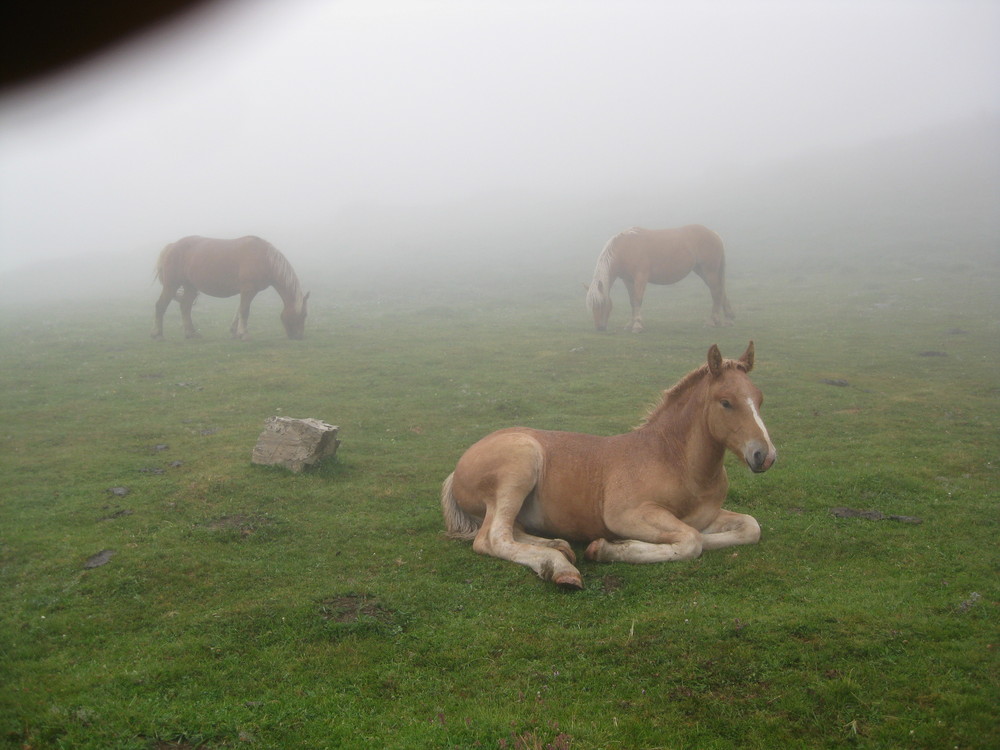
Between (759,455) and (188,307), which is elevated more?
(188,307)

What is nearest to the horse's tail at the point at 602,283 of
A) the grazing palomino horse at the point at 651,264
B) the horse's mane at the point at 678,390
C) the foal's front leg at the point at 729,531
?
the grazing palomino horse at the point at 651,264

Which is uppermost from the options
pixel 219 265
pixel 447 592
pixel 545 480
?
pixel 219 265

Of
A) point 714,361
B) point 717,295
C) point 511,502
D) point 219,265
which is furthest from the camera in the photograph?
point 717,295

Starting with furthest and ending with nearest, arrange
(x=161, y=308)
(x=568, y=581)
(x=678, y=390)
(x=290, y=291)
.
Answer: (x=161, y=308)
(x=290, y=291)
(x=678, y=390)
(x=568, y=581)

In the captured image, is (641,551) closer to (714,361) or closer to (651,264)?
(714,361)

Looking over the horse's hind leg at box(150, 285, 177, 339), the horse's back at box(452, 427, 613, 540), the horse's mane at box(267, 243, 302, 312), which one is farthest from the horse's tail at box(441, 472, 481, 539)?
the horse's hind leg at box(150, 285, 177, 339)

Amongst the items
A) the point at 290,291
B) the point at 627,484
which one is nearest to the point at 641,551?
the point at 627,484

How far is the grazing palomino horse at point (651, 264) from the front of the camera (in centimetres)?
2509

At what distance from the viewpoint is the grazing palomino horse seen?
82.3 feet

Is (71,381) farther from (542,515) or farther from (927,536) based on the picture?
(927,536)

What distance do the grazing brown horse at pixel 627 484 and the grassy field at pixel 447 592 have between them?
273mm

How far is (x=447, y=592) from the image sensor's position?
6.57 m

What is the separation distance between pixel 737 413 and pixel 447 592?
3.26 metres

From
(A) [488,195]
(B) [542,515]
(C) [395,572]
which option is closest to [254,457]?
(C) [395,572]
